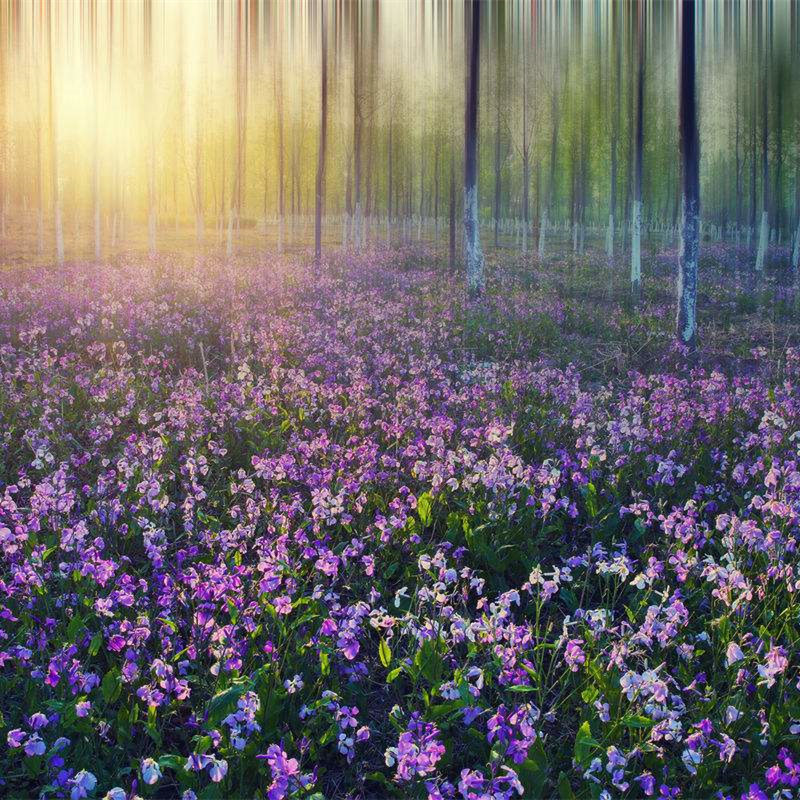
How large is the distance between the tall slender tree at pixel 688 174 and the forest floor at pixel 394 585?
10.0 feet

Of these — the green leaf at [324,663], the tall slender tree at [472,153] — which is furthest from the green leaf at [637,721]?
the tall slender tree at [472,153]

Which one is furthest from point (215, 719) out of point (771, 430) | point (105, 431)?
point (771, 430)

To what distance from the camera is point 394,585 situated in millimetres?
4992

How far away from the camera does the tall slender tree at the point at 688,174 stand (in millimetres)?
13078

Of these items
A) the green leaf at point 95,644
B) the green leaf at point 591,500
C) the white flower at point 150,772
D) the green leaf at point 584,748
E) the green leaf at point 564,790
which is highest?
the green leaf at point 591,500

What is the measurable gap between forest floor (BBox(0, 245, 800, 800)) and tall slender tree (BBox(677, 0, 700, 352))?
3052mm

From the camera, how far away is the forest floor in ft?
10.5

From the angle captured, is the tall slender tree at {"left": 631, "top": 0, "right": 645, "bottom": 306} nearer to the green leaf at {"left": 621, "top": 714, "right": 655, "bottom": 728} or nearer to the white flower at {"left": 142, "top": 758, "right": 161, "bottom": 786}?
the green leaf at {"left": 621, "top": 714, "right": 655, "bottom": 728}

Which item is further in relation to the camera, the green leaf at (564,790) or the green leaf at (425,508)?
the green leaf at (425,508)

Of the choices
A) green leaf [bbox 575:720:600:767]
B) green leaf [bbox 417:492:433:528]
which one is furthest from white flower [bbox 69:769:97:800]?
green leaf [bbox 417:492:433:528]

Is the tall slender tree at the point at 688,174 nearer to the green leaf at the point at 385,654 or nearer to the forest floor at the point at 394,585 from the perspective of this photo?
the forest floor at the point at 394,585

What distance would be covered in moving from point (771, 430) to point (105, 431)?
567 cm

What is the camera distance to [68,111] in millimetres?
38156

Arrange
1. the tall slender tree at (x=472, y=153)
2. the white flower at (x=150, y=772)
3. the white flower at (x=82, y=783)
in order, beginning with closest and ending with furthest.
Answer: the white flower at (x=82, y=783)
the white flower at (x=150, y=772)
the tall slender tree at (x=472, y=153)
